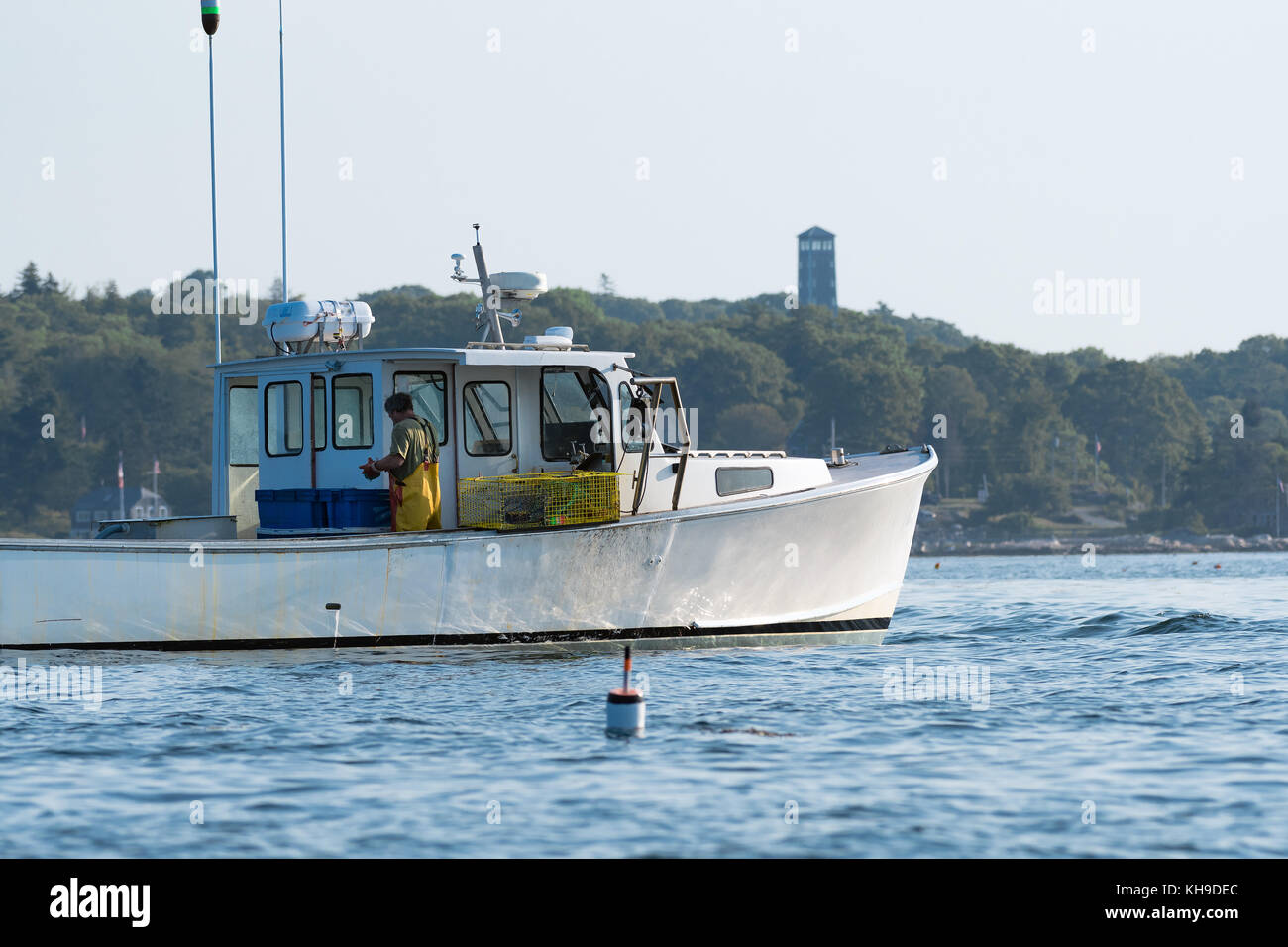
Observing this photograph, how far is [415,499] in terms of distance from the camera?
16656 mm

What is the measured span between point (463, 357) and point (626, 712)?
5557mm

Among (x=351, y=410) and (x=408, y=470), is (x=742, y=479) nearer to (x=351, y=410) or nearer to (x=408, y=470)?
(x=408, y=470)

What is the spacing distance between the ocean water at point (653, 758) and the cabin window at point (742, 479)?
1682 millimetres

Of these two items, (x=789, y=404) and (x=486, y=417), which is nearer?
(x=486, y=417)

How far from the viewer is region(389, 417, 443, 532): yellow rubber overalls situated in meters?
16.6

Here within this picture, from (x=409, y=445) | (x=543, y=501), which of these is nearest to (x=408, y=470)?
(x=409, y=445)

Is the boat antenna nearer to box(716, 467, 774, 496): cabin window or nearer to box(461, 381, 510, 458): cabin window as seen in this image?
box(461, 381, 510, 458): cabin window

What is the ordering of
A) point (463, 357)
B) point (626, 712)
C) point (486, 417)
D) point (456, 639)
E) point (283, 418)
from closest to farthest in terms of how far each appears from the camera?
point (626, 712), point (456, 639), point (463, 357), point (486, 417), point (283, 418)

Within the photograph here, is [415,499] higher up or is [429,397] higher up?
[429,397]

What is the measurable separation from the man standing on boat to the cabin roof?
1.49 feet

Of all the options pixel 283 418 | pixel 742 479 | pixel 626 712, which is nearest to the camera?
pixel 626 712

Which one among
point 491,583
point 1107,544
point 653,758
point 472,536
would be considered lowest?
point 1107,544

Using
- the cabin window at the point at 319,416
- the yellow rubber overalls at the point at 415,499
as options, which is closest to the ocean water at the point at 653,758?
the yellow rubber overalls at the point at 415,499

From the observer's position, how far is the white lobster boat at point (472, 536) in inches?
613
